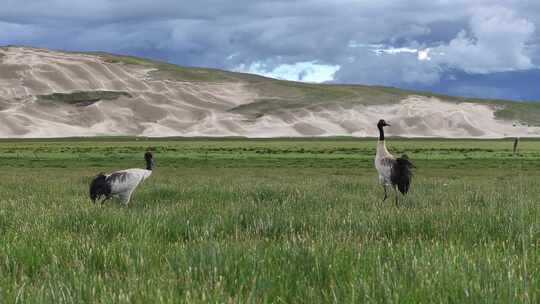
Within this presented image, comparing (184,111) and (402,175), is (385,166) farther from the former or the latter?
(184,111)

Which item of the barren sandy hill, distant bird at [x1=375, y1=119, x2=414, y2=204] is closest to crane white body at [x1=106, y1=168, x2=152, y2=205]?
distant bird at [x1=375, y1=119, x2=414, y2=204]

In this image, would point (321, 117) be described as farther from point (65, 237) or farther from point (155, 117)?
point (65, 237)

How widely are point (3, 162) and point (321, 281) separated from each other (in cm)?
5092

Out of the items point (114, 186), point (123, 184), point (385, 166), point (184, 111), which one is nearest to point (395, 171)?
point (385, 166)

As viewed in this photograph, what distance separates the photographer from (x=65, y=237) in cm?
779

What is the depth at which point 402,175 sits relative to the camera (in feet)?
56.6

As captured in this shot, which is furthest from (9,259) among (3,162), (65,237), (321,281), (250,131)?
(250,131)

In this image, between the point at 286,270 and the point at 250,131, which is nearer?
the point at 286,270

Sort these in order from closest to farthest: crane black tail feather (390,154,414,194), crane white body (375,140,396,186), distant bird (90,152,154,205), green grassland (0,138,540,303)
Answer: green grassland (0,138,540,303) → distant bird (90,152,154,205) → crane black tail feather (390,154,414,194) → crane white body (375,140,396,186)

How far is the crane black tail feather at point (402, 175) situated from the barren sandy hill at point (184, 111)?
142 meters

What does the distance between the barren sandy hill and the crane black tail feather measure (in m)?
142

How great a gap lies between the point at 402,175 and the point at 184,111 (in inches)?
6428

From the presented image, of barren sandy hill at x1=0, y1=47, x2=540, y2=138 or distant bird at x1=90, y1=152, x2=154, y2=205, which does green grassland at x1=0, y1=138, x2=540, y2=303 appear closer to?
distant bird at x1=90, y1=152, x2=154, y2=205

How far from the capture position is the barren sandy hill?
162750 mm
